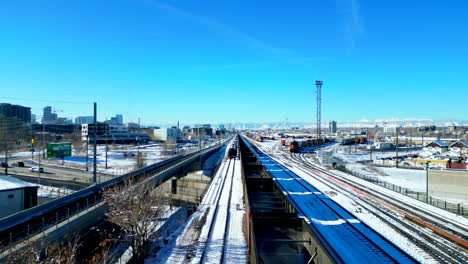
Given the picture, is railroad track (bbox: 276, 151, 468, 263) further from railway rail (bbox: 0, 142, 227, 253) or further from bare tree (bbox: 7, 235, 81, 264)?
railway rail (bbox: 0, 142, 227, 253)

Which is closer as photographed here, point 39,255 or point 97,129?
point 39,255

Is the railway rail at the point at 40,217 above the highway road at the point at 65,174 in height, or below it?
above

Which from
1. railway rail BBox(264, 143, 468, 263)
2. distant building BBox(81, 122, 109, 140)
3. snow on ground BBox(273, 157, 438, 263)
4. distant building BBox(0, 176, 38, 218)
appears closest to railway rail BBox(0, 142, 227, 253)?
distant building BBox(0, 176, 38, 218)

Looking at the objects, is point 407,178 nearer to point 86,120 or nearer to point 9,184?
point 9,184

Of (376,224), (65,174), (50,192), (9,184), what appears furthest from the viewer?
(65,174)

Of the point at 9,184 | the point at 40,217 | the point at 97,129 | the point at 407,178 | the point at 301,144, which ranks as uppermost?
the point at 97,129

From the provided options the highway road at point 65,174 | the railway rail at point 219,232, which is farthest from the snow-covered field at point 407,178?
the highway road at point 65,174

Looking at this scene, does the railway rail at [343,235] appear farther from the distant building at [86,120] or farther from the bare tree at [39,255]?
the distant building at [86,120]

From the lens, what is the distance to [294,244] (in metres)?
9.27

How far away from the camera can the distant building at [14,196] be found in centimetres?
1614

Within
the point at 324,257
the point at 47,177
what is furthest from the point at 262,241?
the point at 47,177

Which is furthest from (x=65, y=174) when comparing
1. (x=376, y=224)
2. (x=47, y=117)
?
(x=376, y=224)

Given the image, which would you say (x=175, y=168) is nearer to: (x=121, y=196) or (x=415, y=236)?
(x=121, y=196)

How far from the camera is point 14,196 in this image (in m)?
16.7
